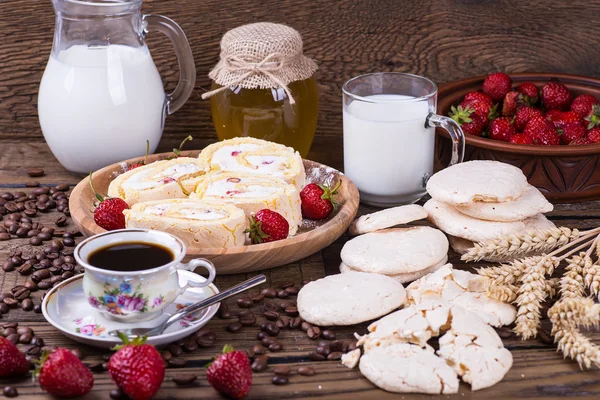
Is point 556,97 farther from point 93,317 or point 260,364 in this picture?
point 93,317

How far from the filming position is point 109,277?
126cm

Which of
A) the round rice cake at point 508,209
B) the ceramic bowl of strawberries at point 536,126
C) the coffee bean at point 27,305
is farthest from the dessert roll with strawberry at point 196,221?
the ceramic bowl of strawberries at point 536,126

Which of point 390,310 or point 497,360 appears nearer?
point 497,360

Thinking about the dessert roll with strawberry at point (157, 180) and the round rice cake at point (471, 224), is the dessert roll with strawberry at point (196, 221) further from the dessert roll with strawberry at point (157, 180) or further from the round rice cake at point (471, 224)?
the round rice cake at point (471, 224)

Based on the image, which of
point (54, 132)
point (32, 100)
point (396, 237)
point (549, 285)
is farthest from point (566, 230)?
point (32, 100)

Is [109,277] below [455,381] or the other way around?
the other way around

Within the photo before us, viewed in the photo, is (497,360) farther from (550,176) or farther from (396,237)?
(550,176)

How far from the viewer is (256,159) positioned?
1866 mm

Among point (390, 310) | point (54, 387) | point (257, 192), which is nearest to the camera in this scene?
point (54, 387)

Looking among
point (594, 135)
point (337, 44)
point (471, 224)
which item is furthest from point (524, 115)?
point (337, 44)

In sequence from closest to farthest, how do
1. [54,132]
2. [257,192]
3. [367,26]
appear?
[257,192] < [54,132] < [367,26]

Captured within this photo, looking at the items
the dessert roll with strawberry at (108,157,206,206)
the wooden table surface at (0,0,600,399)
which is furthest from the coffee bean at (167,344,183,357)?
the wooden table surface at (0,0,600,399)

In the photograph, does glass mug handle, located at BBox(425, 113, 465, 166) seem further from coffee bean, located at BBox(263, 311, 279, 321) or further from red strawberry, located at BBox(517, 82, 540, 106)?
coffee bean, located at BBox(263, 311, 279, 321)

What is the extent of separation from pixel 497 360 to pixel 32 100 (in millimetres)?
1607
